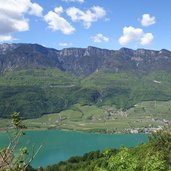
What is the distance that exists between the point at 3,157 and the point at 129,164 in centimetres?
876

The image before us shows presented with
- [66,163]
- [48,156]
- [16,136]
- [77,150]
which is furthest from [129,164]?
[77,150]

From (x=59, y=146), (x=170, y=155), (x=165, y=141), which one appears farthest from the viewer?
(x=59, y=146)

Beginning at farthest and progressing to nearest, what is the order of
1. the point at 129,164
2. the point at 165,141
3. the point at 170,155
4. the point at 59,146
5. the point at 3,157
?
the point at 59,146 → the point at 165,141 → the point at 170,155 → the point at 129,164 → the point at 3,157

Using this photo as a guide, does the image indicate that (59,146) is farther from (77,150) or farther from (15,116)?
(15,116)

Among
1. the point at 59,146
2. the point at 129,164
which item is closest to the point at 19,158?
Answer: the point at 129,164

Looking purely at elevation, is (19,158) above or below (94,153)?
above

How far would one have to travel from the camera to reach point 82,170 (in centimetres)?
9325

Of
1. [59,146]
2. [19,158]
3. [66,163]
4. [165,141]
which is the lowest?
[59,146]

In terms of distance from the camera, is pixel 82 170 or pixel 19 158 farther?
pixel 82 170

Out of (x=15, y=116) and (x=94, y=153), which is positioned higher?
(x=15, y=116)

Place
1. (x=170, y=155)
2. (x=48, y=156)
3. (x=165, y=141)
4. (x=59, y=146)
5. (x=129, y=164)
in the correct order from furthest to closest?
(x=59, y=146), (x=48, y=156), (x=165, y=141), (x=170, y=155), (x=129, y=164)

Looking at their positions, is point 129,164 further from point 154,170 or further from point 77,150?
point 77,150

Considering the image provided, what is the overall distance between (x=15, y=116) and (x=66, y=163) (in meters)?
103

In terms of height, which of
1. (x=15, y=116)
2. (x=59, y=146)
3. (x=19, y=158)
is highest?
(x=15, y=116)
